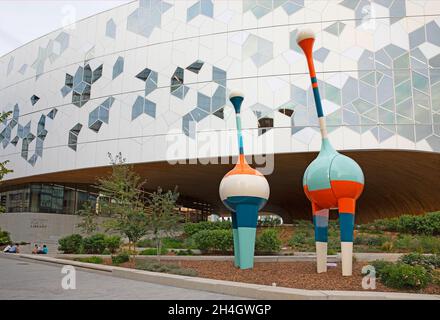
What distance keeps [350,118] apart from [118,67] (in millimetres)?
16047

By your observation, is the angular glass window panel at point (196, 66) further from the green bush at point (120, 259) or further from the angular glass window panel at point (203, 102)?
the green bush at point (120, 259)

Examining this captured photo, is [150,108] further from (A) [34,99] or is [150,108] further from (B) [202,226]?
(A) [34,99]

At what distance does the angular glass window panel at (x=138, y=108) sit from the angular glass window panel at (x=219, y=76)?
17.0 feet

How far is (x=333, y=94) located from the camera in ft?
74.0

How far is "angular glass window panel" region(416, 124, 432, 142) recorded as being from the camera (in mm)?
21439

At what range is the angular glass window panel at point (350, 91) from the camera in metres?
22.3

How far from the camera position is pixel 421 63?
22.4 m

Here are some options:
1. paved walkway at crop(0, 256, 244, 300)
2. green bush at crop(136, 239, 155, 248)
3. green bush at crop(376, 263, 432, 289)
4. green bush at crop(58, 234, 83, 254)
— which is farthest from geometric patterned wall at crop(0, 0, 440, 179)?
paved walkway at crop(0, 256, 244, 300)

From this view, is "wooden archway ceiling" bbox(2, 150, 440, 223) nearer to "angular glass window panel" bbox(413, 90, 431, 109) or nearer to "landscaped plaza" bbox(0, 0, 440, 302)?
"landscaped plaza" bbox(0, 0, 440, 302)

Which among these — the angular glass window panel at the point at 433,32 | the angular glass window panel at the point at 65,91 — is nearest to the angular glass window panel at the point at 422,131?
the angular glass window panel at the point at 433,32
